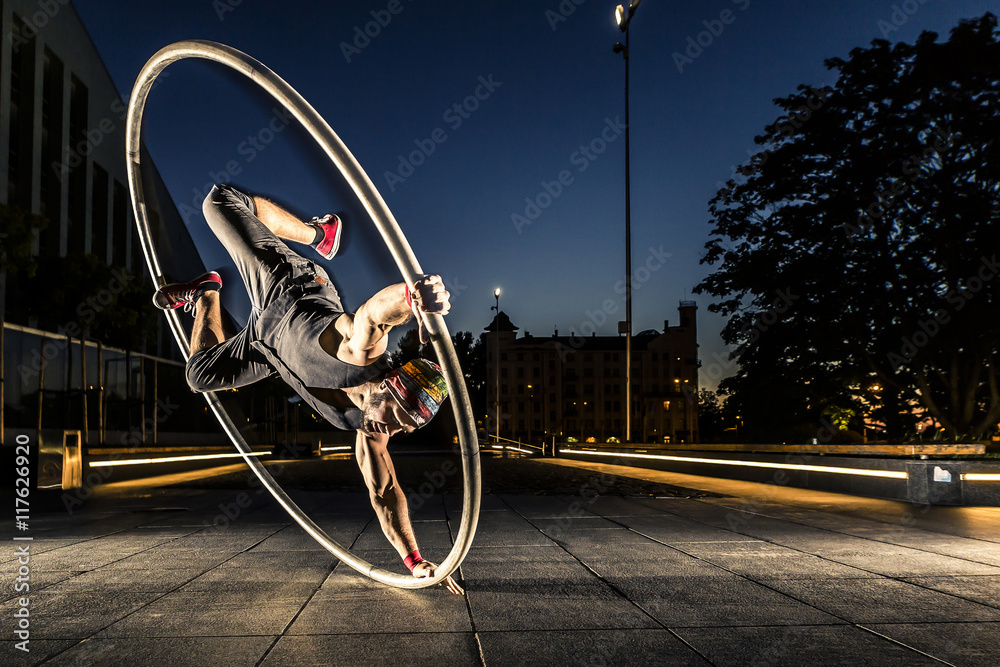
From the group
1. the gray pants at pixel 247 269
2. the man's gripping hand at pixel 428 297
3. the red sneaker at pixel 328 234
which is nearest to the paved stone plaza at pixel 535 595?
the gray pants at pixel 247 269

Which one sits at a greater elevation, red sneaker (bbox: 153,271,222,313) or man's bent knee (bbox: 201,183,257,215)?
man's bent knee (bbox: 201,183,257,215)

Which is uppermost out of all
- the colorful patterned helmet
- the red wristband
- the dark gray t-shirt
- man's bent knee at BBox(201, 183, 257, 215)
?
man's bent knee at BBox(201, 183, 257, 215)

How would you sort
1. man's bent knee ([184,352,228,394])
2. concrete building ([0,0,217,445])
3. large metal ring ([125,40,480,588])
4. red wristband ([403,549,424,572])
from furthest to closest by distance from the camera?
concrete building ([0,0,217,445]) → red wristband ([403,549,424,572]) → man's bent knee ([184,352,228,394]) → large metal ring ([125,40,480,588])

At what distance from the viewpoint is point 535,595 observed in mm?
6590

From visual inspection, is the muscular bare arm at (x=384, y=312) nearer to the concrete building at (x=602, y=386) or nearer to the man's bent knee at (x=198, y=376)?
the man's bent knee at (x=198, y=376)

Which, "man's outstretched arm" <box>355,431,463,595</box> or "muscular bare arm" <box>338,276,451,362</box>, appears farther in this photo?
"man's outstretched arm" <box>355,431,463,595</box>

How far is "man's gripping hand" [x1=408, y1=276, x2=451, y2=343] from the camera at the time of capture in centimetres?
472

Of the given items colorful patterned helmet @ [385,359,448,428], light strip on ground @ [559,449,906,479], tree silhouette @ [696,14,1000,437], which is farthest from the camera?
tree silhouette @ [696,14,1000,437]

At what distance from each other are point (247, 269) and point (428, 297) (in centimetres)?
162

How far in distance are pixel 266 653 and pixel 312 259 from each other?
262 cm

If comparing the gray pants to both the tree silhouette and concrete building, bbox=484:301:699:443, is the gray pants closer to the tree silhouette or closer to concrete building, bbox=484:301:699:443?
the tree silhouette

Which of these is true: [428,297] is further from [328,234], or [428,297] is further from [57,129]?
[57,129]

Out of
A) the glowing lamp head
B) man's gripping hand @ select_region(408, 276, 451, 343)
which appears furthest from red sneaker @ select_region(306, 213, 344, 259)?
the glowing lamp head

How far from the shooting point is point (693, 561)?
8289 millimetres
